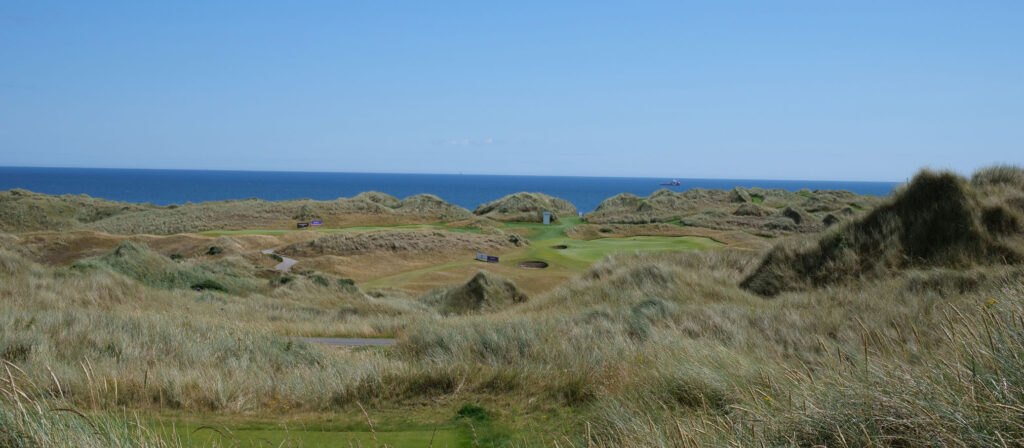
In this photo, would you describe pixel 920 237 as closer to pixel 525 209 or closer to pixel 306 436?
pixel 306 436

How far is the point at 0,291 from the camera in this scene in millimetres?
12312

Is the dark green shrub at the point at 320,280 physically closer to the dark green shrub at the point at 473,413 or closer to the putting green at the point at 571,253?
the putting green at the point at 571,253

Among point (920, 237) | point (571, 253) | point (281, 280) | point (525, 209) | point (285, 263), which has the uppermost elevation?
point (920, 237)

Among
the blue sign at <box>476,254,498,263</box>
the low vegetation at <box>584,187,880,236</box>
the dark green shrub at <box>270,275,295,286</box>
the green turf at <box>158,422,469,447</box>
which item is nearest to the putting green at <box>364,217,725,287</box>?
the blue sign at <box>476,254,498,263</box>

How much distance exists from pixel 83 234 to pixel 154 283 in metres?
15.6

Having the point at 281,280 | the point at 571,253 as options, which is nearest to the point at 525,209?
the point at 571,253

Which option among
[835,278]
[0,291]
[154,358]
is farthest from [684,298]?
[0,291]

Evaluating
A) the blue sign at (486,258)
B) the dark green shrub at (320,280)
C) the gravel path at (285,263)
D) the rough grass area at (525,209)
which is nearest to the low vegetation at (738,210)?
the rough grass area at (525,209)

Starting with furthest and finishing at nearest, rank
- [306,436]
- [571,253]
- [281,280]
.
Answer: [571,253] < [281,280] < [306,436]

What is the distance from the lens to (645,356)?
257 inches

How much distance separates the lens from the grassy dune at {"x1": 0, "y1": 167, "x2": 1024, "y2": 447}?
326cm

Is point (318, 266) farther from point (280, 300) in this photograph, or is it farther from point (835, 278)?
point (835, 278)

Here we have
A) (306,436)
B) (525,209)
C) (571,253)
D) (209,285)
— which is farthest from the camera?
(525,209)

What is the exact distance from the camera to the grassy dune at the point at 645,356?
10.7 feet
